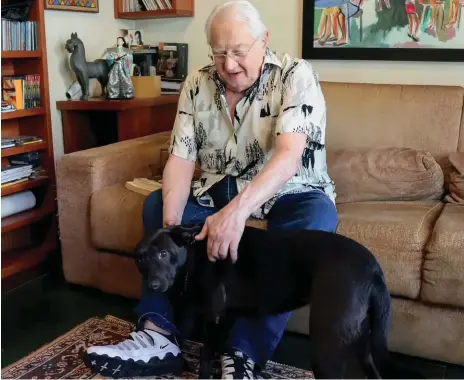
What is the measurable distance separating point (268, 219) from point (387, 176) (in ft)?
1.82

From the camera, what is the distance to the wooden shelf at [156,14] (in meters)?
2.88

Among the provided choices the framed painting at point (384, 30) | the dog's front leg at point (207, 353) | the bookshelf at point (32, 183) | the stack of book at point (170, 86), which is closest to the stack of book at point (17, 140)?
the bookshelf at point (32, 183)

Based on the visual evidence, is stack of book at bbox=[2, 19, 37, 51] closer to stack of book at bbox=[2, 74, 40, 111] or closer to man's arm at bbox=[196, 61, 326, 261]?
stack of book at bbox=[2, 74, 40, 111]

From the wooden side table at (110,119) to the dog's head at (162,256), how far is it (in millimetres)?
1410

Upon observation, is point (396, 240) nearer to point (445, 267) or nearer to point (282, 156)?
point (445, 267)

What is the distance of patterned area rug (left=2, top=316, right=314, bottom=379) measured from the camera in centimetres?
168

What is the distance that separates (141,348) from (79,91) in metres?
1.58

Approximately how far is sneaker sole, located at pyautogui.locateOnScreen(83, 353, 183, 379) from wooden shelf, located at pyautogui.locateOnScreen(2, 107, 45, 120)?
1.18 meters

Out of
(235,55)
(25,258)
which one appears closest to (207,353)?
(235,55)

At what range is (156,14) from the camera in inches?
116

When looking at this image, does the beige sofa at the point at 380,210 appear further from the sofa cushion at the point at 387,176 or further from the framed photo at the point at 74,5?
the framed photo at the point at 74,5

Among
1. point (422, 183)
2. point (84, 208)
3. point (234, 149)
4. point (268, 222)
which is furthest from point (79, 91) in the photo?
point (422, 183)

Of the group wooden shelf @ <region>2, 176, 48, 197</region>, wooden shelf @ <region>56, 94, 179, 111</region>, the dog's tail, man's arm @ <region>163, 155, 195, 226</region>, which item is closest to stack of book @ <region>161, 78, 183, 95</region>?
wooden shelf @ <region>56, 94, 179, 111</region>

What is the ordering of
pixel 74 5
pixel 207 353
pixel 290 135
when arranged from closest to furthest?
1. pixel 207 353
2. pixel 290 135
3. pixel 74 5
